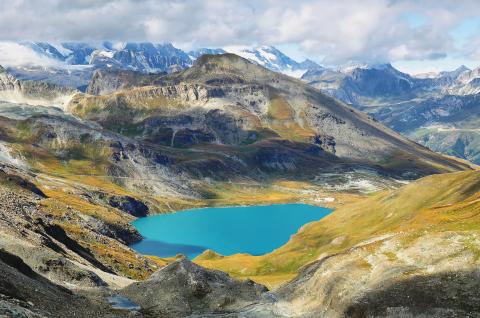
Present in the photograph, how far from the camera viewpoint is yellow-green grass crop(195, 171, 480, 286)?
12796cm

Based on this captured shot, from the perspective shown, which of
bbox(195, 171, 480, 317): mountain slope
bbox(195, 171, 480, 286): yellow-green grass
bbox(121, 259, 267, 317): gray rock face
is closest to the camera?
bbox(195, 171, 480, 317): mountain slope

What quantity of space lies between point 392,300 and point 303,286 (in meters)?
16.5

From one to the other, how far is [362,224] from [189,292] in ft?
284

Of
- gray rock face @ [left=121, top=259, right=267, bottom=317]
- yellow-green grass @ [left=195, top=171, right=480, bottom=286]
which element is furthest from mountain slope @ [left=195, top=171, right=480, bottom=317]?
yellow-green grass @ [left=195, top=171, right=480, bottom=286]

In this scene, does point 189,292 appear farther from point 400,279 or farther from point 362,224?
point 362,224

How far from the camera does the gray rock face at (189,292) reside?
6456cm

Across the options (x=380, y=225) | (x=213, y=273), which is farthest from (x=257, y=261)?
(x=213, y=273)

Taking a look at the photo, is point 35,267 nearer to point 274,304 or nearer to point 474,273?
point 274,304

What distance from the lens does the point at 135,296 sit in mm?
68250

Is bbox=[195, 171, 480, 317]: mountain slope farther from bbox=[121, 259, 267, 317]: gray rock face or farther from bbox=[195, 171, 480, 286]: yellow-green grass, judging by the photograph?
bbox=[195, 171, 480, 286]: yellow-green grass

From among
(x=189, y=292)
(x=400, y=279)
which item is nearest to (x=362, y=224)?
(x=189, y=292)

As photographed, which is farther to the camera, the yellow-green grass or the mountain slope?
the yellow-green grass

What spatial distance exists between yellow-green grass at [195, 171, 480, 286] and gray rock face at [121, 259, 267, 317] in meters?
43.7

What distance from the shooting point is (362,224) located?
146 metres
